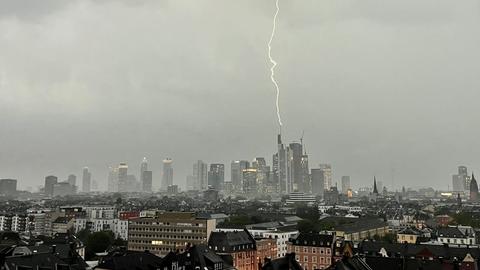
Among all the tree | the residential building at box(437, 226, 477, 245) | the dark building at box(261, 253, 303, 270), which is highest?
the dark building at box(261, 253, 303, 270)

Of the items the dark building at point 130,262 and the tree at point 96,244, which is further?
the tree at point 96,244

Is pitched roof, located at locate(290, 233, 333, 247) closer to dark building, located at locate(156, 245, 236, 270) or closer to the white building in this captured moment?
the white building

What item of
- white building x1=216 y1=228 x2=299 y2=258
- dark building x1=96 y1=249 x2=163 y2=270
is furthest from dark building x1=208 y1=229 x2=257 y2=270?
white building x1=216 y1=228 x2=299 y2=258

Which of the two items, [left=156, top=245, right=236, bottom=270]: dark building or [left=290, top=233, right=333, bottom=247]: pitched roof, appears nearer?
[left=156, top=245, right=236, bottom=270]: dark building

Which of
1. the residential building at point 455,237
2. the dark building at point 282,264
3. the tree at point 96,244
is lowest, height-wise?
the tree at point 96,244

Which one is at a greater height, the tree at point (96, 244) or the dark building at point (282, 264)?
the dark building at point (282, 264)

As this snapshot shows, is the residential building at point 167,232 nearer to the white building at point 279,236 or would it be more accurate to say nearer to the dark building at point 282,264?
the white building at point 279,236

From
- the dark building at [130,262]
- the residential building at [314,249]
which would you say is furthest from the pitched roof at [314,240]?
the dark building at [130,262]

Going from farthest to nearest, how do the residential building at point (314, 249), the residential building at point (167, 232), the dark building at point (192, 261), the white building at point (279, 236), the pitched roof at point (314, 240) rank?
1. the white building at point (279, 236)
2. the residential building at point (167, 232)
3. the pitched roof at point (314, 240)
4. the residential building at point (314, 249)
5. the dark building at point (192, 261)

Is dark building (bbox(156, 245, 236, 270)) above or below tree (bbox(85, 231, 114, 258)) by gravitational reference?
above

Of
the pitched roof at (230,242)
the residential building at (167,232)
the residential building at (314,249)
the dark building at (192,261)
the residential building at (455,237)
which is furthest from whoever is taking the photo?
the residential building at (455,237)

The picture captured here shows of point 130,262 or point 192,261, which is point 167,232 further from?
point 192,261

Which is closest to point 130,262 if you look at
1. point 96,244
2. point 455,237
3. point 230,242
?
point 230,242
